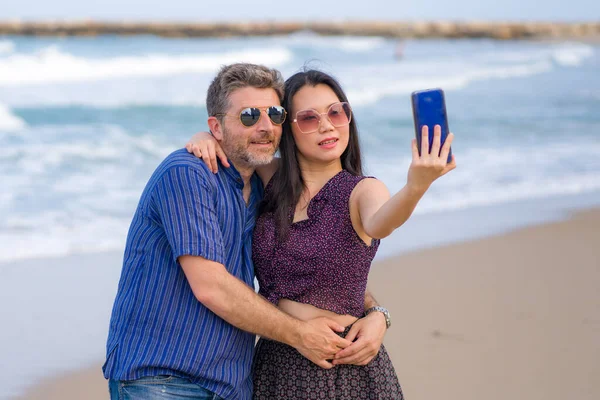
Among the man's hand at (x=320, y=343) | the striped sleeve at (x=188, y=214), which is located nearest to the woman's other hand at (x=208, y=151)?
the striped sleeve at (x=188, y=214)

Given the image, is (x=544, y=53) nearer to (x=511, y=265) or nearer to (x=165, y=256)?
(x=511, y=265)

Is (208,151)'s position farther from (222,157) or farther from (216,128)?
(216,128)

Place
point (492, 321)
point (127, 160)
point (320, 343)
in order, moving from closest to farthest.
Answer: point (320, 343), point (492, 321), point (127, 160)

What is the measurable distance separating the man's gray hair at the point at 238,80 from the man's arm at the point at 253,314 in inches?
26.4

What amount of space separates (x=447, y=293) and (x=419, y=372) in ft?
4.28

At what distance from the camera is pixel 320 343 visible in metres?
2.62

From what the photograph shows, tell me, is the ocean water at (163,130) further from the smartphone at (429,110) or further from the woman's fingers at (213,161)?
the smartphone at (429,110)

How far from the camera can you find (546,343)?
4.80 m

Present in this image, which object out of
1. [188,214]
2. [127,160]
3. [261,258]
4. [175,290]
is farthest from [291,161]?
[127,160]

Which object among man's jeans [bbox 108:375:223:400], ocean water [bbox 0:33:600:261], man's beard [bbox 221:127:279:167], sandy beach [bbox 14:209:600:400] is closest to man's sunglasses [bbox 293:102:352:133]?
man's beard [bbox 221:127:279:167]

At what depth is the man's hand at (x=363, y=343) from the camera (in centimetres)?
267

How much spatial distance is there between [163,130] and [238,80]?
1137 centimetres

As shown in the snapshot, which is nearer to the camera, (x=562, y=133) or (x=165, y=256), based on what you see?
(x=165, y=256)

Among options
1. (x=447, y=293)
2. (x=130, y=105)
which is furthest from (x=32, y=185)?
(x=130, y=105)
